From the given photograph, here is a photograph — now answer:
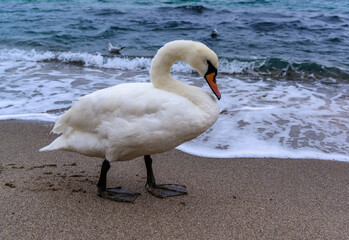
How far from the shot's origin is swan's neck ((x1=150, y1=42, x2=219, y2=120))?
2.96 meters

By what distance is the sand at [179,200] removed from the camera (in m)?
2.71

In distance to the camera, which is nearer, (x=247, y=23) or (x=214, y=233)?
(x=214, y=233)

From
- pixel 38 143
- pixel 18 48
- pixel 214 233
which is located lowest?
pixel 18 48

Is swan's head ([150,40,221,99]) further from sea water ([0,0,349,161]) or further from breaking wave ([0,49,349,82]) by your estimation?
breaking wave ([0,49,349,82])

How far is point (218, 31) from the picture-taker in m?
14.2

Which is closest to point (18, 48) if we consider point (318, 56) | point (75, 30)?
point (75, 30)

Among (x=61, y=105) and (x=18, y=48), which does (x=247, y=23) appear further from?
(x=61, y=105)

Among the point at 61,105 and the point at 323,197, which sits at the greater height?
the point at 323,197

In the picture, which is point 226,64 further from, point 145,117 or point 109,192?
point 145,117

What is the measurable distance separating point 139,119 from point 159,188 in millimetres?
880

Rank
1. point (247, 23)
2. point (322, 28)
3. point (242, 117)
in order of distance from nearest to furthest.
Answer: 1. point (242, 117)
2. point (322, 28)
3. point (247, 23)

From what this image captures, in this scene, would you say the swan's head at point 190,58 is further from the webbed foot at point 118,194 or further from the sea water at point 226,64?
the sea water at point 226,64

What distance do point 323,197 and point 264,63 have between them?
692cm

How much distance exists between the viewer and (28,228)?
105 inches
